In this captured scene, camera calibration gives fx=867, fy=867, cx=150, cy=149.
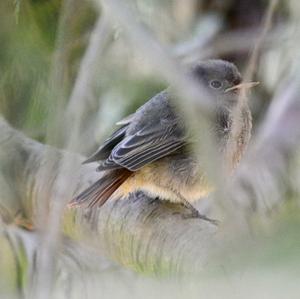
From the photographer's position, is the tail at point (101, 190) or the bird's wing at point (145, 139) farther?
the bird's wing at point (145, 139)

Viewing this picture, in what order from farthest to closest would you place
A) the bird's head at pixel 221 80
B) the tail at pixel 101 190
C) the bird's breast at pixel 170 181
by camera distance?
1. the bird's head at pixel 221 80
2. the bird's breast at pixel 170 181
3. the tail at pixel 101 190

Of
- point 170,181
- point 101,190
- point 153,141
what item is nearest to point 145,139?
point 153,141

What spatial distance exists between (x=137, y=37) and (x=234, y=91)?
2.06 meters

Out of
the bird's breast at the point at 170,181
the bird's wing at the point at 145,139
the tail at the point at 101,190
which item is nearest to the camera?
the tail at the point at 101,190

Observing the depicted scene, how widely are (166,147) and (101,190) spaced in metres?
0.42

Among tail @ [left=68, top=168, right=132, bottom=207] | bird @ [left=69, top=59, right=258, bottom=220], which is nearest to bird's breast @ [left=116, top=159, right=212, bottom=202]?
bird @ [left=69, top=59, right=258, bottom=220]

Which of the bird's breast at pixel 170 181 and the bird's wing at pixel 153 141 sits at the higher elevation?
the bird's wing at pixel 153 141

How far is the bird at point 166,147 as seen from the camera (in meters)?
3.18

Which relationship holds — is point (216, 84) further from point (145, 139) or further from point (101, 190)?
point (101, 190)

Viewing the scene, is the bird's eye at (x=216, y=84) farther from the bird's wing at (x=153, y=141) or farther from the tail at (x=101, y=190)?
the tail at (x=101, y=190)

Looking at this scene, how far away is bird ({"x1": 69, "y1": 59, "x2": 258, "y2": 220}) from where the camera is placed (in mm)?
3180

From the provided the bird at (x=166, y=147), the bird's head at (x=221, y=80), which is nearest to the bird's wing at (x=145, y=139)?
the bird at (x=166, y=147)

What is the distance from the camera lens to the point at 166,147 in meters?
3.26

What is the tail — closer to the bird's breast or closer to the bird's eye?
the bird's breast
